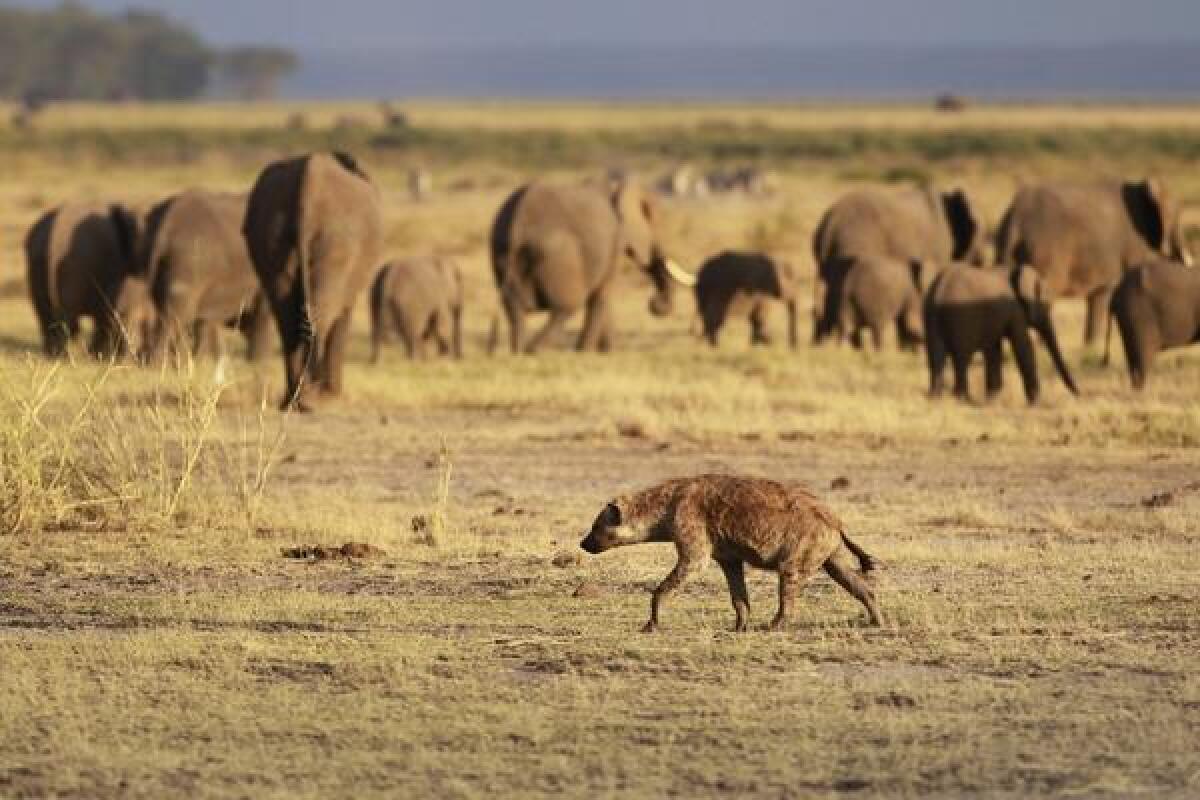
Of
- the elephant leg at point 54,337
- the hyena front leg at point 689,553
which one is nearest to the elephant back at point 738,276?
the elephant leg at point 54,337

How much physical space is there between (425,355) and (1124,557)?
44.0 ft

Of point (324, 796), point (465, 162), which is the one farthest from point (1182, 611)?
point (465, 162)

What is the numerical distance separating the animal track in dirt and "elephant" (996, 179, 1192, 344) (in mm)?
14981

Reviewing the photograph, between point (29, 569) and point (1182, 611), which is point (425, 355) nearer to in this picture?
point (29, 569)

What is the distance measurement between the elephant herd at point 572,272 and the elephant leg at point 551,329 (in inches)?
0.8

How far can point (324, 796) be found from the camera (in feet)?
26.7

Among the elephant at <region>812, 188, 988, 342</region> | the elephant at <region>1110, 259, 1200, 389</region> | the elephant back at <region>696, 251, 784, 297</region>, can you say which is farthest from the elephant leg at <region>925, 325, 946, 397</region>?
the elephant back at <region>696, 251, 784, 297</region>

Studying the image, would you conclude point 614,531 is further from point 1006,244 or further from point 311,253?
point 1006,244

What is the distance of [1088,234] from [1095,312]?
0.92 metres

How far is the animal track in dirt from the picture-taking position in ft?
42.7

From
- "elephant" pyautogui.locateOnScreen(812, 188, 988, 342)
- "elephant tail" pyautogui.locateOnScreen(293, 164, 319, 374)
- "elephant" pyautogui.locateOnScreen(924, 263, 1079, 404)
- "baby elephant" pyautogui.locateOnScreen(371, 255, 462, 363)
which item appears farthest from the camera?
"elephant" pyautogui.locateOnScreen(812, 188, 988, 342)

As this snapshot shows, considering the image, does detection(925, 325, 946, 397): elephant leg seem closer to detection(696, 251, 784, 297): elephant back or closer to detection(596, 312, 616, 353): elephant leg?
detection(596, 312, 616, 353): elephant leg

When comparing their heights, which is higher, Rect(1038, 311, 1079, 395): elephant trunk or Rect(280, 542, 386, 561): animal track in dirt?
Rect(1038, 311, 1079, 395): elephant trunk

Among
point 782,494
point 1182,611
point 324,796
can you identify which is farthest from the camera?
point 1182,611
